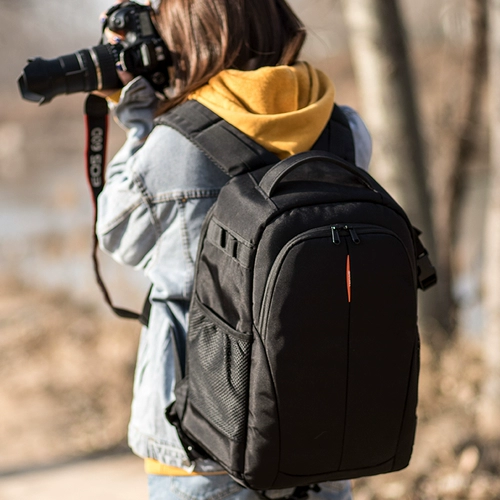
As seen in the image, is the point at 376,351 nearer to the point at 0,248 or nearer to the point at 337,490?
the point at 337,490

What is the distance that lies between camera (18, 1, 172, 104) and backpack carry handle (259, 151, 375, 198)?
1.28 ft

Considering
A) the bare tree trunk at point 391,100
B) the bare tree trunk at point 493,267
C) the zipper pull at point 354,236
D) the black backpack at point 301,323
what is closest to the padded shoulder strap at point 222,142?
the black backpack at point 301,323

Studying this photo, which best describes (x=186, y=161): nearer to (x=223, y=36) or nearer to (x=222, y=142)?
(x=222, y=142)

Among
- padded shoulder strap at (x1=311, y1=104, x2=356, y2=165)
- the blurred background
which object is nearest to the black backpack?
padded shoulder strap at (x1=311, y1=104, x2=356, y2=165)

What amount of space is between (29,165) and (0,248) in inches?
207

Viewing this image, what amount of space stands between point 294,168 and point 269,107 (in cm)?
17

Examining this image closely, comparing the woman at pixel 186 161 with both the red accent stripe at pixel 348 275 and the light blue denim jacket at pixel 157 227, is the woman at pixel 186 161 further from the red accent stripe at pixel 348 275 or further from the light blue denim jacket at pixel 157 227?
the red accent stripe at pixel 348 275

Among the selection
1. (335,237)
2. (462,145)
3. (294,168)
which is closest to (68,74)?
(294,168)

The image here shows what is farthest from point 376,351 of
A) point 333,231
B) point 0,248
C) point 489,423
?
point 0,248

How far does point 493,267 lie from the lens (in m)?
3.22

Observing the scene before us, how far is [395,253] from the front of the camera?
123 centimetres

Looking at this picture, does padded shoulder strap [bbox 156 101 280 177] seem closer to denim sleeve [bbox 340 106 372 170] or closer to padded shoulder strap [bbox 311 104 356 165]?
padded shoulder strap [bbox 311 104 356 165]

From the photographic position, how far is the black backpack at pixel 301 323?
1.18 m

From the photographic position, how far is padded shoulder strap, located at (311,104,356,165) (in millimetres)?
1406
